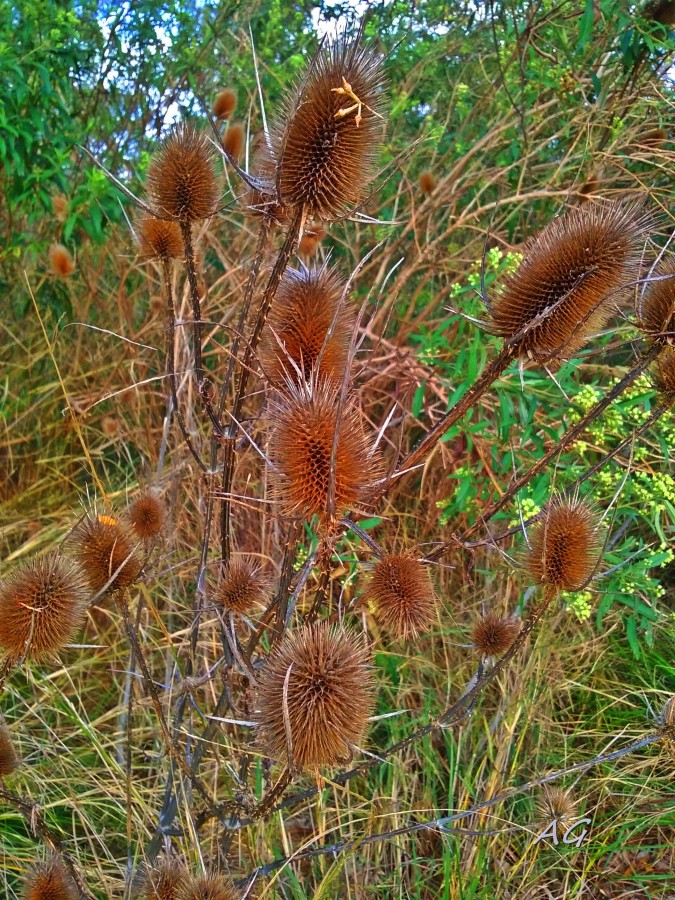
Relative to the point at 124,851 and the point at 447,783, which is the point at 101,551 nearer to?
the point at 124,851

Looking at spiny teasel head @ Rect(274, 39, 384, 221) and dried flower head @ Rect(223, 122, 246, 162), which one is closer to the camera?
spiny teasel head @ Rect(274, 39, 384, 221)

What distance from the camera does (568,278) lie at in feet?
4.22

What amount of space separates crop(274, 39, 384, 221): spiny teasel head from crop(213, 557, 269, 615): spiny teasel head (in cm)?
73

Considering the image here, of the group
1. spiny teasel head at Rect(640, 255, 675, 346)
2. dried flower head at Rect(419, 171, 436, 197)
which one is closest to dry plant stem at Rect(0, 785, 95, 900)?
spiny teasel head at Rect(640, 255, 675, 346)

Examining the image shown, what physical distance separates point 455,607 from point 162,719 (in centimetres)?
185

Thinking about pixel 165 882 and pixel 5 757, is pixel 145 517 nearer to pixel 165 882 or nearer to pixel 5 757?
pixel 5 757

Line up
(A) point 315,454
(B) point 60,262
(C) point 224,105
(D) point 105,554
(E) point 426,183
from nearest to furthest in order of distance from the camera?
1. (A) point 315,454
2. (D) point 105,554
3. (C) point 224,105
4. (B) point 60,262
5. (E) point 426,183

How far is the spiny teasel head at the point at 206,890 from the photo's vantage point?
132 cm

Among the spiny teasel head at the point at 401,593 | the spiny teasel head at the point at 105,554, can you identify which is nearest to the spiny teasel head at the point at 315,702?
the spiny teasel head at the point at 401,593

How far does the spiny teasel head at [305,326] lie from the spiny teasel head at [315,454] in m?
0.15

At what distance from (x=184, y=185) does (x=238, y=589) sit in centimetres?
79

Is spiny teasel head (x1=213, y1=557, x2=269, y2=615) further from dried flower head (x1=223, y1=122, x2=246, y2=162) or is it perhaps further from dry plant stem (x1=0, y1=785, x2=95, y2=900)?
dried flower head (x1=223, y1=122, x2=246, y2=162)

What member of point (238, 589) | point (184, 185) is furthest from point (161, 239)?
point (238, 589)

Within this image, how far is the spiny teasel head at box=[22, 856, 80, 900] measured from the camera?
4.83ft
